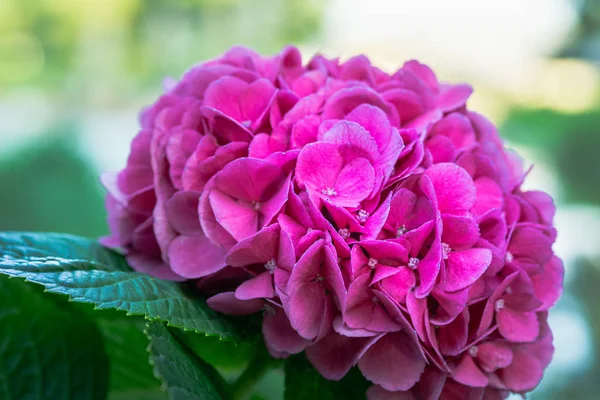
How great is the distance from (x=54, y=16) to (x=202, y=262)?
25.3 ft

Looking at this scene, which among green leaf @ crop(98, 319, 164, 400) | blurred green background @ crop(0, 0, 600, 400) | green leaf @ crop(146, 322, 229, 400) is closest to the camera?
green leaf @ crop(146, 322, 229, 400)

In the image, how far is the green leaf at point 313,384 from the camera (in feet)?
1.73

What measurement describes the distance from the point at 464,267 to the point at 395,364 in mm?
92

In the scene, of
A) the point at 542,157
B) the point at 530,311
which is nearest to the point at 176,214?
the point at 530,311

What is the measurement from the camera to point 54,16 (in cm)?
727

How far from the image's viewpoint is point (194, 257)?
1.60 feet

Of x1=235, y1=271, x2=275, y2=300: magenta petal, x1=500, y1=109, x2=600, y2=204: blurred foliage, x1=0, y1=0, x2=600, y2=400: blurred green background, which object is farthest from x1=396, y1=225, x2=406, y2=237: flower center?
x1=500, y1=109, x2=600, y2=204: blurred foliage

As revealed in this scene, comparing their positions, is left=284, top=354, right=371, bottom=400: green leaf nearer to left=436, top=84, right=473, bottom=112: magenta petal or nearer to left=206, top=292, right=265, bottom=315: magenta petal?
left=206, top=292, right=265, bottom=315: magenta petal

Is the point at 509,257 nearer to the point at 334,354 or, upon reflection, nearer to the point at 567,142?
the point at 334,354

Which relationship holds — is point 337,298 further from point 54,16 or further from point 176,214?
point 54,16

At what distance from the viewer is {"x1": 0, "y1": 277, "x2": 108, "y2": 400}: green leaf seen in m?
0.56

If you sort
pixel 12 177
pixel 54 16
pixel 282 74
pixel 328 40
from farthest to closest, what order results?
pixel 328 40 < pixel 54 16 < pixel 12 177 < pixel 282 74

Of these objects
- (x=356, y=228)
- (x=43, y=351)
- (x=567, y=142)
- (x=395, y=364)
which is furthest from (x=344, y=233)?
(x=567, y=142)

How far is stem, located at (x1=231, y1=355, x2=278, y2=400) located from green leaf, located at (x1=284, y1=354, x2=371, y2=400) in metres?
0.02
